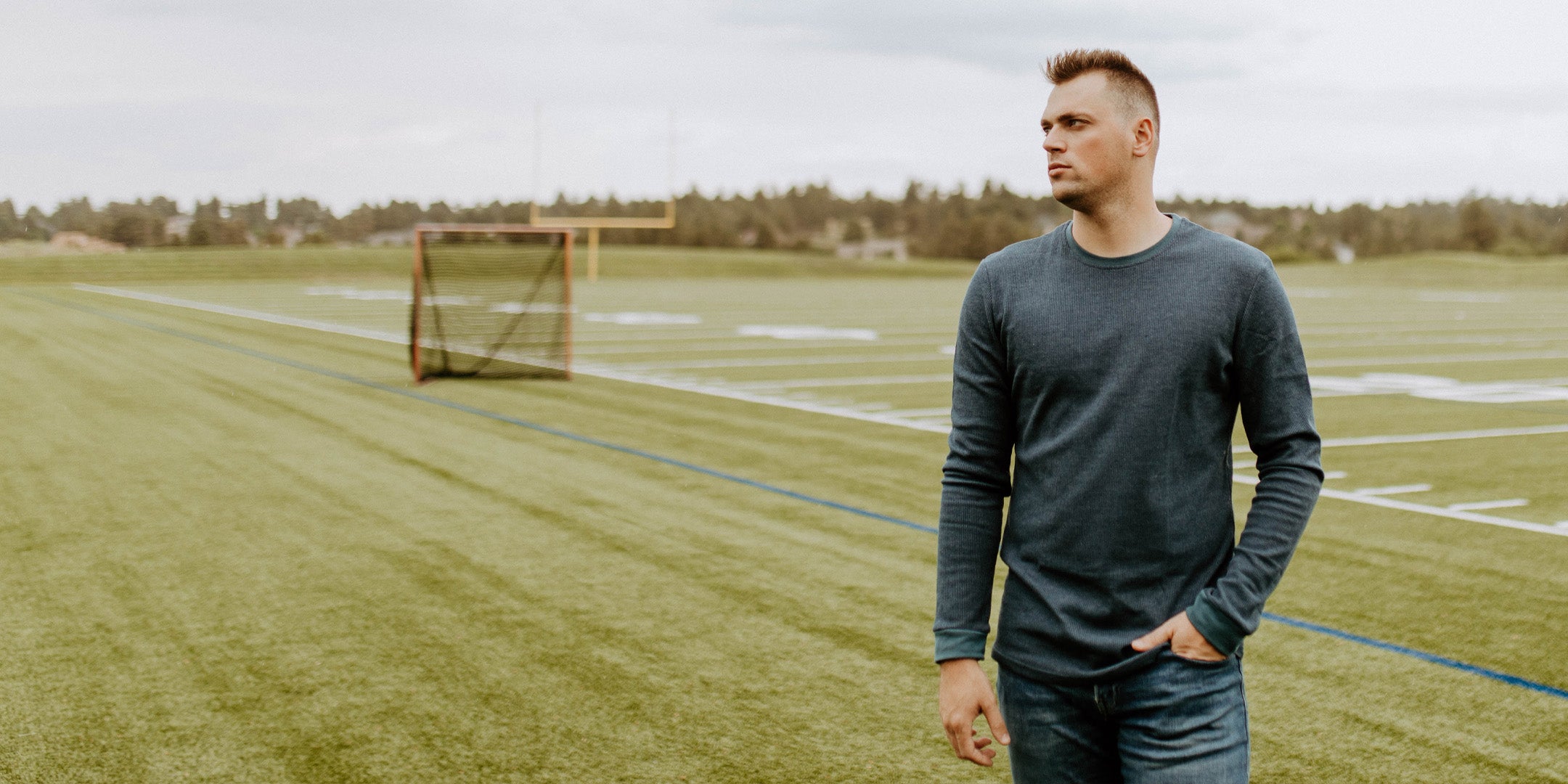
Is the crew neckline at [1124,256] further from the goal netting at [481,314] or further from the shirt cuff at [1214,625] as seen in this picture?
the goal netting at [481,314]

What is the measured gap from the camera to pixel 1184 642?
2.02 metres

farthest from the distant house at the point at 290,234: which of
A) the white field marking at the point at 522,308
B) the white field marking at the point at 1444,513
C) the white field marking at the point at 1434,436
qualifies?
the white field marking at the point at 1444,513

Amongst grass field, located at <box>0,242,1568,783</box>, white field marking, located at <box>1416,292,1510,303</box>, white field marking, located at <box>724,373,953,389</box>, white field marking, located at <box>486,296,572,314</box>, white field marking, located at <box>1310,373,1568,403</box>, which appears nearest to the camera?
grass field, located at <box>0,242,1568,783</box>

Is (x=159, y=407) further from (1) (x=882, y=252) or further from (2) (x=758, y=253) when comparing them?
(1) (x=882, y=252)

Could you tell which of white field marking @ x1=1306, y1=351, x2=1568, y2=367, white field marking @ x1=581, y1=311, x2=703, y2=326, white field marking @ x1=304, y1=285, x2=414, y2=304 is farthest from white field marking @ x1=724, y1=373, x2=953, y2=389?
white field marking @ x1=304, y1=285, x2=414, y2=304

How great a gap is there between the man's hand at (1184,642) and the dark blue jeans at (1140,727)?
2 centimetres

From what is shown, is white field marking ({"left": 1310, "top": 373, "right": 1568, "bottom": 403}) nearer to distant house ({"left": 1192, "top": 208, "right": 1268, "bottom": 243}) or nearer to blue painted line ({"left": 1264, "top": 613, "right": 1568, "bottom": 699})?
blue painted line ({"left": 1264, "top": 613, "right": 1568, "bottom": 699})

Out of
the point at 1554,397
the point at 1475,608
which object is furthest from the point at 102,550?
the point at 1554,397

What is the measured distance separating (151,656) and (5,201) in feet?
124

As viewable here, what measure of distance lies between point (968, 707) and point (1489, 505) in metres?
6.81

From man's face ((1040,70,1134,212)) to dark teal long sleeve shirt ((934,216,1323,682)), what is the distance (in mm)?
95

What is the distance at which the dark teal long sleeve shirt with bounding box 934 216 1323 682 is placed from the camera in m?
2.02

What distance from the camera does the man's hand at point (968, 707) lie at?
215 cm

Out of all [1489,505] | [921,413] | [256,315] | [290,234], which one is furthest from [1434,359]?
[290,234]
